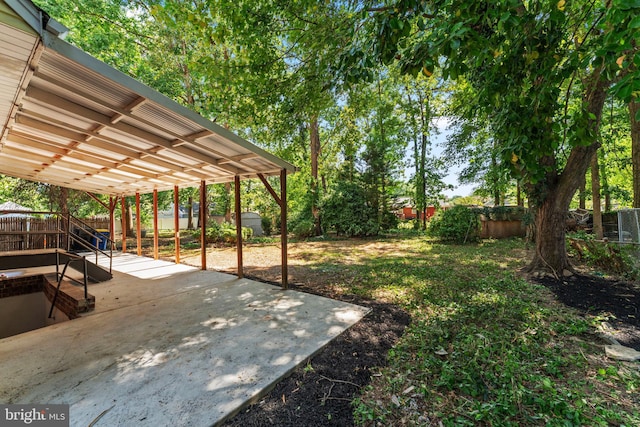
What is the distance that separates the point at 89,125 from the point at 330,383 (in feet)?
14.8

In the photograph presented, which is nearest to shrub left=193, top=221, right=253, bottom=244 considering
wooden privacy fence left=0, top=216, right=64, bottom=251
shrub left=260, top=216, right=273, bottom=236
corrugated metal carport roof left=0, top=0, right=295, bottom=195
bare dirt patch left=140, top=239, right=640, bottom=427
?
wooden privacy fence left=0, top=216, right=64, bottom=251

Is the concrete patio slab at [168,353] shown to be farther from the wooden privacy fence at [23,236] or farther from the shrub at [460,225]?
the shrub at [460,225]

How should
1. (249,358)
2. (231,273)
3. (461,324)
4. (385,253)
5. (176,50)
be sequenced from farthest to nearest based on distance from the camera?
(176,50), (385,253), (231,273), (461,324), (249,358)

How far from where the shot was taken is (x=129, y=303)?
13.7ft

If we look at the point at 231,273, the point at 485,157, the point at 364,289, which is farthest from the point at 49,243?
the point at 485,157

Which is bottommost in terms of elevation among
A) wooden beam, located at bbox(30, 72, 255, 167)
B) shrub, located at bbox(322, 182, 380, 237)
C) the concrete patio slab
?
the concrete patio slab

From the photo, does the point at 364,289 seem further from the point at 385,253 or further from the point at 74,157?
the point at 74,157

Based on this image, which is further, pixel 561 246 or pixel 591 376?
pixel 561 246

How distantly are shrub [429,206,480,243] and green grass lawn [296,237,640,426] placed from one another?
238 inches

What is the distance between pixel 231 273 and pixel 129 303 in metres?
2.32

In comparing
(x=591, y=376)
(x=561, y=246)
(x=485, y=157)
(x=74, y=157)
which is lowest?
(x=591, y=376)

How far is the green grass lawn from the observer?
181 cm

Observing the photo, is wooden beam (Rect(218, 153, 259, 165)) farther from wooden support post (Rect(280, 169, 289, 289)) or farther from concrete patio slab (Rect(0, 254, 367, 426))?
concrete patio slab (Rect(0, 254, 367, 426))

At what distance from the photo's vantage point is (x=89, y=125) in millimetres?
3484
